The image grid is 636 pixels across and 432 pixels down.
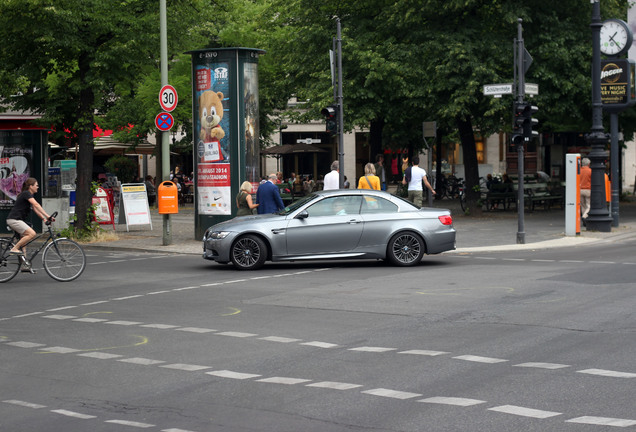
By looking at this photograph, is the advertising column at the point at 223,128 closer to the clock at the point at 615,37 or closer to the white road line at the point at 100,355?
the clock at the point at 615,37

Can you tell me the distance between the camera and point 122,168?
46.7 meters

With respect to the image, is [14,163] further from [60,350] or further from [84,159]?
[60,350]

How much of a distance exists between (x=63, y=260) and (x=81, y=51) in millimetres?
9594

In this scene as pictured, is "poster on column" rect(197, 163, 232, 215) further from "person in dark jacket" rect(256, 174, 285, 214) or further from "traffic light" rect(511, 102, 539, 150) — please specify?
"traffic light" rect(511, 102, 539, 150)

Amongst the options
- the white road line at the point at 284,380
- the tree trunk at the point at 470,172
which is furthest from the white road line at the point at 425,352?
the tree trunk at the point at 470,172

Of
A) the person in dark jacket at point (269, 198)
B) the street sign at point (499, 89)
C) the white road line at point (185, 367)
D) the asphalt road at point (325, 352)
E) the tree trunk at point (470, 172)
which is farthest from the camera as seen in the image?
the tree trunk at point (470, 172)

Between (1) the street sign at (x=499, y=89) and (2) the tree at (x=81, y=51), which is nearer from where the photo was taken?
(1) the street sign at (x=499, y=89)

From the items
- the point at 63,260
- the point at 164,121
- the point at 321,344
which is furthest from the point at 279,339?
the point at 164,121

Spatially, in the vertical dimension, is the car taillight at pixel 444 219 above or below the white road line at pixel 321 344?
above

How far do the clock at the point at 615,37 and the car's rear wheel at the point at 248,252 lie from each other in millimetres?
12839

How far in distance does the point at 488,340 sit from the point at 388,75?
69.5 feet

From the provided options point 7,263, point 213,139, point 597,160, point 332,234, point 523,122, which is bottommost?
point 7,263

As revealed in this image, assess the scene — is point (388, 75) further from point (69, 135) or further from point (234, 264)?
point (234, 264)

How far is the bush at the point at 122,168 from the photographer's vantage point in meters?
46.3
